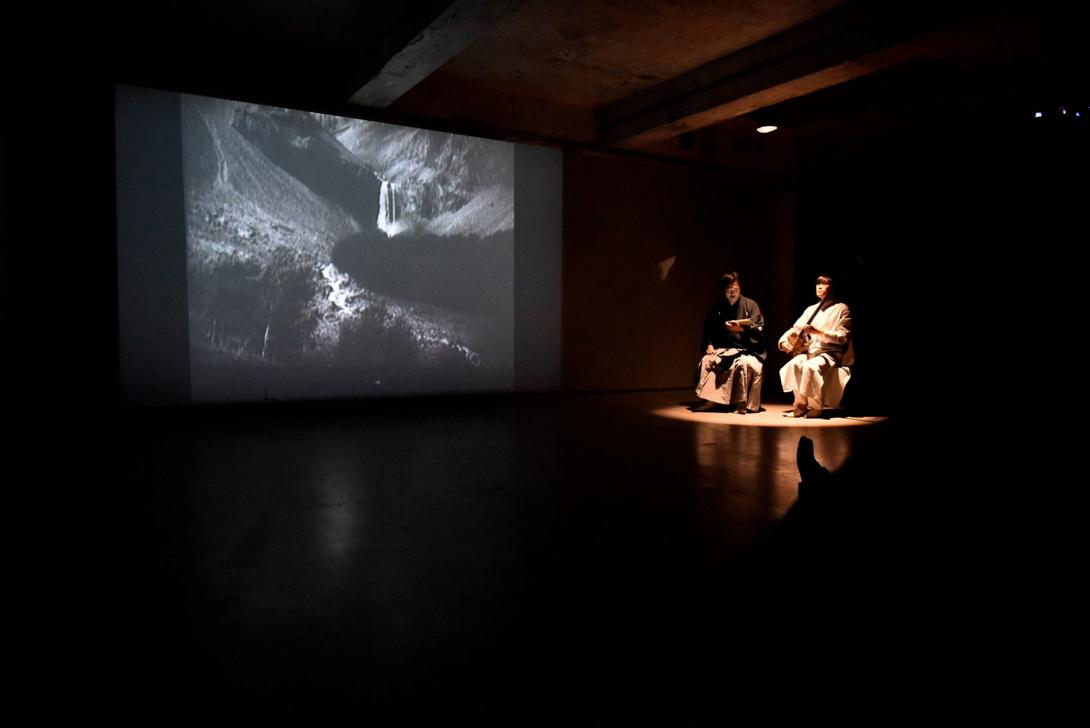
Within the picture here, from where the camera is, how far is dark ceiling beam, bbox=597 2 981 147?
396 centimetres

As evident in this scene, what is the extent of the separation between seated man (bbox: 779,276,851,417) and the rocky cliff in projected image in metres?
2.68

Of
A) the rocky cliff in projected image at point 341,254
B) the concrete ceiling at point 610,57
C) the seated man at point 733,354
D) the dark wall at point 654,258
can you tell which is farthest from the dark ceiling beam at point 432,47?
the seated man at point 733,354

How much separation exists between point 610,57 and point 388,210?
2.28 metres

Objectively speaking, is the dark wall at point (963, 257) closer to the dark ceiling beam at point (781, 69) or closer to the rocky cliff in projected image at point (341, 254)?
the dark ceiling beam at point (781, 69)

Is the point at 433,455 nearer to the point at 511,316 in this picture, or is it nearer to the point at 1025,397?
the point at 511,316

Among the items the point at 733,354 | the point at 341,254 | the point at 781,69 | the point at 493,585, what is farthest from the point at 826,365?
the point at 493,585

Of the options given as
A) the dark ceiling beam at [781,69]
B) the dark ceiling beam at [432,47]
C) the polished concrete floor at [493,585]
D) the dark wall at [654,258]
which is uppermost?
the dark ceiling beam at [781,69]

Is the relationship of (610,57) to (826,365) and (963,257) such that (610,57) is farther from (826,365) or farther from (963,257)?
(963,257)

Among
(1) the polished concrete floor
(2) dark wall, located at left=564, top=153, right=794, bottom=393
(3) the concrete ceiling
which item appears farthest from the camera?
(2) dark wall, located at left=564, top=153, right=794, bottom=393

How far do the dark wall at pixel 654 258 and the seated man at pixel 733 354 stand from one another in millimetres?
1217

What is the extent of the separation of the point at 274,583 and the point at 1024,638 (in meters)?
1.75

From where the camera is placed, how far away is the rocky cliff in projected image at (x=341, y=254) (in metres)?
4.76

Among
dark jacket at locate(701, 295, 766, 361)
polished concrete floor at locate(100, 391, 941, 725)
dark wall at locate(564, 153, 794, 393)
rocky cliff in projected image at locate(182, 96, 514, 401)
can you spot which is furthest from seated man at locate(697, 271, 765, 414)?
polished concrete floor at locate(100, 391, 941, 725)

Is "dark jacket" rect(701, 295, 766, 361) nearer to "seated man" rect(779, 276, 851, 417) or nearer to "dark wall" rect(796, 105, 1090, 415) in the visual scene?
"seated man" rect(779, 276, 851, 417)
